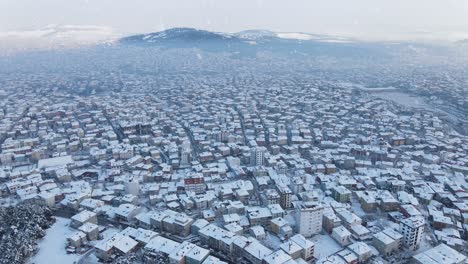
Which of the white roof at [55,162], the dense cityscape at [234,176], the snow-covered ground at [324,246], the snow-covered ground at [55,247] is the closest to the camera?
the snow-covered ground at [55,247]

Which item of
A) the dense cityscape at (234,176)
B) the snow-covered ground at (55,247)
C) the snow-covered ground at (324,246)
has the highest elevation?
the dense cityscape at (234,176)

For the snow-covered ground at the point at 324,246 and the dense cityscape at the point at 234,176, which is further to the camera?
the dense cityscape at the point at 234,176

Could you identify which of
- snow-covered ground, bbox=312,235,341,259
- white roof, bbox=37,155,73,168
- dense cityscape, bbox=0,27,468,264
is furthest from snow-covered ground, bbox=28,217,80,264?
snow-covered ground, bbox=312,235,341,259

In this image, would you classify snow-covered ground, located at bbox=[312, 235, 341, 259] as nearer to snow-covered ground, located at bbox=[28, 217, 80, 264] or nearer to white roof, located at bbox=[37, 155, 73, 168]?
snow-covered ground, located at bbox=[28, 217, 80, 264]

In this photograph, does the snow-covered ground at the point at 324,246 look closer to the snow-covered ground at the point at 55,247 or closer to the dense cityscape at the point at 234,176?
the dense cityscape at the point at 234,176

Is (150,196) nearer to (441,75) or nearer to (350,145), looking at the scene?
(350,145)

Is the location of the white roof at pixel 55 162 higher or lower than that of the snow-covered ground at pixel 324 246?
higher

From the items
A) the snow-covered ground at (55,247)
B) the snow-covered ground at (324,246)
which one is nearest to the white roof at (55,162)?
the snow-covered ground at (55,247)

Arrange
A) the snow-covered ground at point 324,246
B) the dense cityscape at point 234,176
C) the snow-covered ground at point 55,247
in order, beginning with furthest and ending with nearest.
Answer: the dense cityscape at point 234,176, the snow-covered ground at point 324,246, the snow-covered ground at point 55,247
